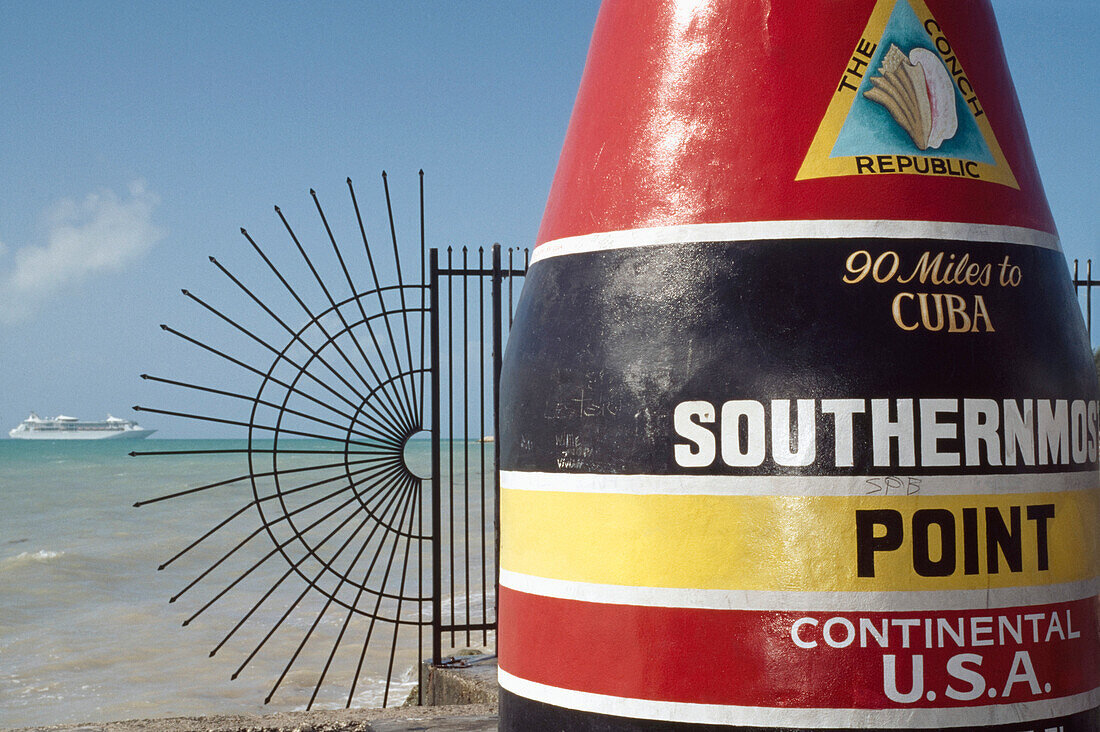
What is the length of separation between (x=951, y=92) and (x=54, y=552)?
1991 centimetres

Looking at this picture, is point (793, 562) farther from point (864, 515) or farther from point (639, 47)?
point (639, 47)

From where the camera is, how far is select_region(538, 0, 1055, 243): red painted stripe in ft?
8.13

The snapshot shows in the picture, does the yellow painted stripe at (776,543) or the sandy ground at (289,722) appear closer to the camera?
the yellow painted stripe at (776,543)

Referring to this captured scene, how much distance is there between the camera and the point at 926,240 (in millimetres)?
2463

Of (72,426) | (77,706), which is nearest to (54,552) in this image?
(77,706)

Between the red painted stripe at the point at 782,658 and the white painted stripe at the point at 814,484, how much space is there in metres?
0.27

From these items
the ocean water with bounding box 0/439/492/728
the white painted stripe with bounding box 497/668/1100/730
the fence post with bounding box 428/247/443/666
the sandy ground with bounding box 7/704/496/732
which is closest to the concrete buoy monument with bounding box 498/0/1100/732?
the white painted stripe with bounding box 497/668/1100/730

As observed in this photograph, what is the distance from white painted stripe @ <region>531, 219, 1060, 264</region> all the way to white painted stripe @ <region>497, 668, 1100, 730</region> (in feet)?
3.52

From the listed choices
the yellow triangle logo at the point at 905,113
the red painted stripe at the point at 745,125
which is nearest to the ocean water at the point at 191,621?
the red painted stripe at the point at 745,125

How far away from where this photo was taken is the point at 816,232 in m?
2.43

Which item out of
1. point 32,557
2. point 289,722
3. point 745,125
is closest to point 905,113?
point 745,125

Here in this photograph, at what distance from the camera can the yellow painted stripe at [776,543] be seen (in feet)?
7.58

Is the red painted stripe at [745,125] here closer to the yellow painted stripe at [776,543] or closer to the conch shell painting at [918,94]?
the conch shell painting at [918,94]

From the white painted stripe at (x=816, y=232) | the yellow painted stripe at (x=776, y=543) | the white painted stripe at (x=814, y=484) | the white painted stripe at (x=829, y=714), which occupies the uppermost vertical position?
the white painted stripe at (x=816, y=232)
